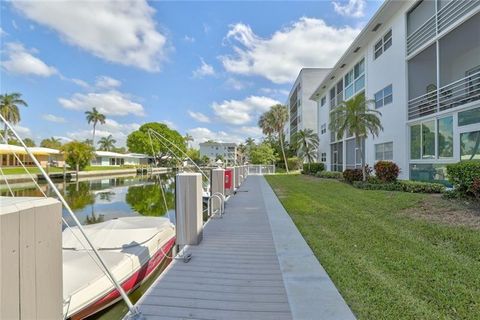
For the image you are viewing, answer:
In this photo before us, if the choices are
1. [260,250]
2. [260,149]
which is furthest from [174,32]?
[260,149]

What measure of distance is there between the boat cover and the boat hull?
1.60 ft

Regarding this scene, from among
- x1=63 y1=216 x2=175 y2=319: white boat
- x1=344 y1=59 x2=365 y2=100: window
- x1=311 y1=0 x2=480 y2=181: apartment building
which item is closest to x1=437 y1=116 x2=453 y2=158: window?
x1=311 y1=0 x2=480 y2=181: apartment building

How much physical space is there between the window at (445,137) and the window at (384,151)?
427 cm

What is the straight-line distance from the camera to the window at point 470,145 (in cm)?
1098

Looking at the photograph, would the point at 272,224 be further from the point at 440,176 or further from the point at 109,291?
the point at 440,176

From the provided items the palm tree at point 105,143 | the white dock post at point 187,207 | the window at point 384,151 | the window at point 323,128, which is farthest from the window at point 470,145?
the palm tree at point 105,143

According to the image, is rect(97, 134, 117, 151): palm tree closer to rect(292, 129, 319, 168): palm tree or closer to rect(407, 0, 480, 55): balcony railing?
rect(292, 129, 319, 168): palm tree

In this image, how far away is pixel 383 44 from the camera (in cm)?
1858

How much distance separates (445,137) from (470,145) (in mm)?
1553

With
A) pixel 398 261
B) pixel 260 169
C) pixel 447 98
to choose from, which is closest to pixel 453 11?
pixel 447 98

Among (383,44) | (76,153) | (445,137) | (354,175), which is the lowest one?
(354,175)

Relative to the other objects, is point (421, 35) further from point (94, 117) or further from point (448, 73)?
point (94, 117)

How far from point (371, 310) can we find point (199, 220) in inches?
129

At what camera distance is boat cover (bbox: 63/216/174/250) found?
20.8ft
